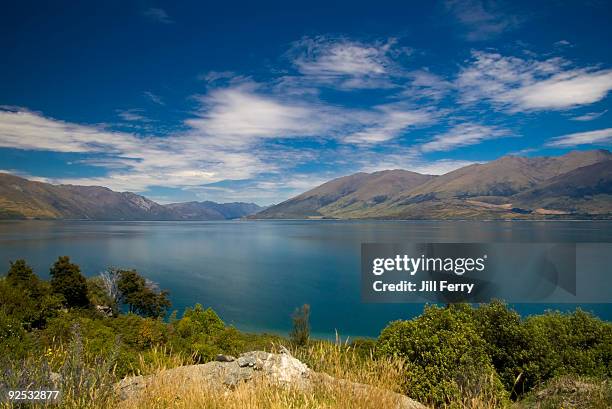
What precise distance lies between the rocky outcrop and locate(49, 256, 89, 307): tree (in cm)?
4187

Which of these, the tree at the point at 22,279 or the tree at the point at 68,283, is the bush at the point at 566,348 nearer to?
the tree at the point at 22,279

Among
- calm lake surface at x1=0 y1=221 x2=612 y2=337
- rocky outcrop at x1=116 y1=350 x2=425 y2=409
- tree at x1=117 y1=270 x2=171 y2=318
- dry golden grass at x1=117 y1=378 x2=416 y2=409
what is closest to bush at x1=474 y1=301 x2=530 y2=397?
rocky outcrop at x1=116 y1=350 x2=425 y2=409

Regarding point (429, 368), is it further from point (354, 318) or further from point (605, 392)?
point (354, 318)

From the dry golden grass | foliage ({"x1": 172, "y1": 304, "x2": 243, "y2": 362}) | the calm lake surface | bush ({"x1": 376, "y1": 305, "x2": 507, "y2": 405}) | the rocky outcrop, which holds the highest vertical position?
the dry golden grass

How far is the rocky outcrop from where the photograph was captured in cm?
592

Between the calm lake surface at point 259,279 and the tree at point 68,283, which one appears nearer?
the tree at point 68,283

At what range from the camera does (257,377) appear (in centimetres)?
655

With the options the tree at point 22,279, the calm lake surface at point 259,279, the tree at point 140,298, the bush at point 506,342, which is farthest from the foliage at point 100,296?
the bush at point 506,342

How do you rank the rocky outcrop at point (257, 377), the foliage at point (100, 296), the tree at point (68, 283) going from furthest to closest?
the foliage at point (100, 296) → the tree at point (68, 283) → the rocky outcrop at point (257, 377)

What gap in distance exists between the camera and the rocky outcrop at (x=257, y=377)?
5916 millimetres

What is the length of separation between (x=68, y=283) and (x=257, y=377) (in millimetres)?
47293

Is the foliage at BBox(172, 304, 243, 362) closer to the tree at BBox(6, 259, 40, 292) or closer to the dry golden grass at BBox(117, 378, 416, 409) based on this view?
the tree at BBox(6, 259, 40, 292)

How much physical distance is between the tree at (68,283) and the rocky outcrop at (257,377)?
4187 cm

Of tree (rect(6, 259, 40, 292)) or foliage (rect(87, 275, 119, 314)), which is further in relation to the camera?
foliage (rect(87, 275, 119, 314))
